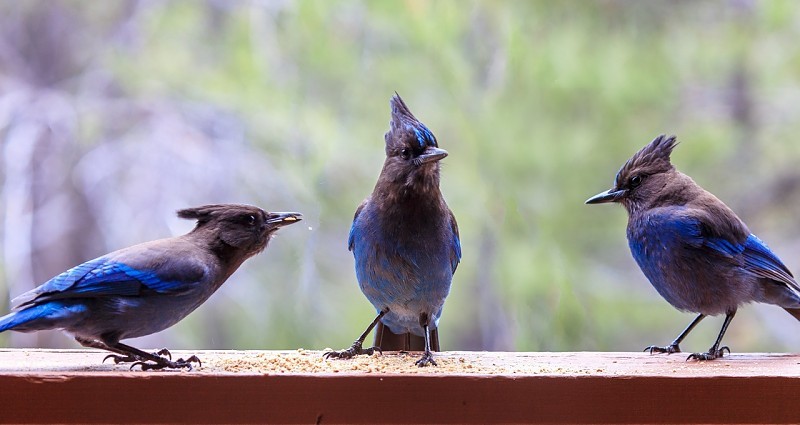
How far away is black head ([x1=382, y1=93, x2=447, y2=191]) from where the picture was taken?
7.06 feet

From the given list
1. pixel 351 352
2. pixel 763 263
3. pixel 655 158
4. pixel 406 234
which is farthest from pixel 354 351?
pixel 763 263

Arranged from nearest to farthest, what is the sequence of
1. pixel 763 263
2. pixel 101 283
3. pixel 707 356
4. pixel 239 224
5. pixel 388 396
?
pixel 388 396
pixel 101 283
pixel 239 224
pixel 707 356
pixel 763 263

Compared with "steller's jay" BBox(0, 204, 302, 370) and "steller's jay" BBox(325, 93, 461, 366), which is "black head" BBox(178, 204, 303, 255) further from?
"steller's jay" BBox(325, 93, 461, 366)

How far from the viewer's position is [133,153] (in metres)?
3.10

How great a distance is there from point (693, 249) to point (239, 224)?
3.94ft

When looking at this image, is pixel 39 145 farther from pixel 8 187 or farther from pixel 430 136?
pixel 430 136

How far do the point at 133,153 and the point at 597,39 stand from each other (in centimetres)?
174

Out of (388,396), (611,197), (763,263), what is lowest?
(388,396)

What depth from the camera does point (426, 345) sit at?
2102mm

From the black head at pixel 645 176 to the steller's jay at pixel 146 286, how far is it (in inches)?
38.2

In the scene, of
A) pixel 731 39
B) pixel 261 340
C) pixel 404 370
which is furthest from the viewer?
pixel 731 39

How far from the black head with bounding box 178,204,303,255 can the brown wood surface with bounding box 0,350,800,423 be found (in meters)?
0.40

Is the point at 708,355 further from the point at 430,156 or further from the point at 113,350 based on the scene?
the point at 113,350

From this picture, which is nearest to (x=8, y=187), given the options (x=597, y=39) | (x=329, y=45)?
(x=329, y=45)
